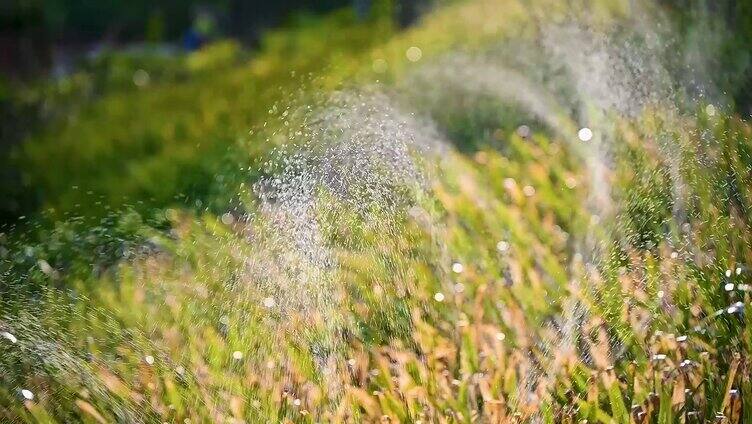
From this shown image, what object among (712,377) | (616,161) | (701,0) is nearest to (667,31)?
(701,0)

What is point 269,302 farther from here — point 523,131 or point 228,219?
point 523,131

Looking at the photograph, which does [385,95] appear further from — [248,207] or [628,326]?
[628,326]

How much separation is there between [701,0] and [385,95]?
3.11 ft

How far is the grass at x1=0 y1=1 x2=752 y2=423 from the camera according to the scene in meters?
1.98

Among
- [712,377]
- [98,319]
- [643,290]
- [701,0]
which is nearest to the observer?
[712,377]

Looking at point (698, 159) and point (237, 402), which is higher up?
point (698, 159)

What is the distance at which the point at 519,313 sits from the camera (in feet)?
7.20

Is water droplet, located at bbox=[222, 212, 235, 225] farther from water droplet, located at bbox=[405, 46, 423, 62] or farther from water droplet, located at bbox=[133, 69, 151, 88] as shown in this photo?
water droplet, located at bbox=[133, 69, 151, 88]

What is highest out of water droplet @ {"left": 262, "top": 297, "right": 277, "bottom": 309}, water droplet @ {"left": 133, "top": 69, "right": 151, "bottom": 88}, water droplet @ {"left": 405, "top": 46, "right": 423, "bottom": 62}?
water droplet @ {"left": 262, "top": 297, "right": 277, "bottom": 309}

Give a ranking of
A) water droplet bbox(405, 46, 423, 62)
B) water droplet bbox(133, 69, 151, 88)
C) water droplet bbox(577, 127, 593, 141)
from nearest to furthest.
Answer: water droplet bbox(577, 127, 593, 141)
water droplet bbox(405, 46, 423, 62)
water droplet bbox(133, 69, 151, 88)

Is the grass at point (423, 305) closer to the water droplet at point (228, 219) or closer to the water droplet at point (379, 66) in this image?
the water droplet at point (228, 219)

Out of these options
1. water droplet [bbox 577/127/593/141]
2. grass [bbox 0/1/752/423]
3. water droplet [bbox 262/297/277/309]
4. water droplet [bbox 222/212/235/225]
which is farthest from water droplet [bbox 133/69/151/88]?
water droplet [bbox 262/297/277/309]

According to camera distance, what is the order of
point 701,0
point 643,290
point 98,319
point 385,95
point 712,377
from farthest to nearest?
point 385,95 < point 701,0 < point 98,319 < point 643,290 < point 712,377

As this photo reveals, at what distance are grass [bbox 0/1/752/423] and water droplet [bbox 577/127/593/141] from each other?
9cm
